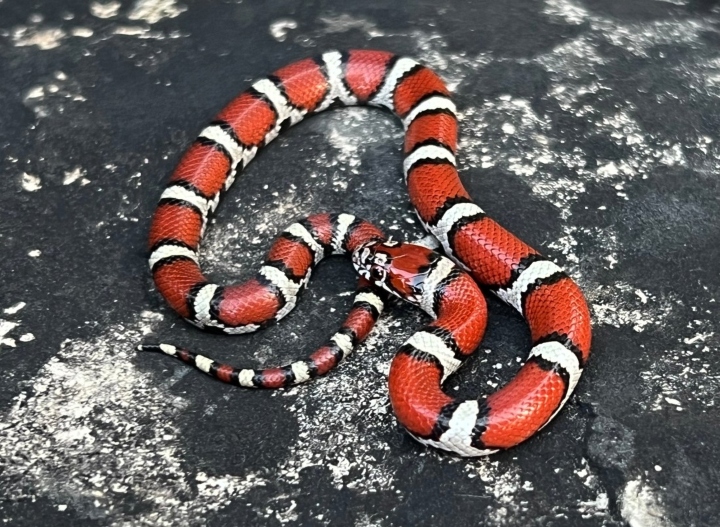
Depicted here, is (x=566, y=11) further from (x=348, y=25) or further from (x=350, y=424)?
(x=350, y=424)

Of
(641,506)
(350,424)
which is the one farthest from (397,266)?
(641,506)

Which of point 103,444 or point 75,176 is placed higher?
point 75,176

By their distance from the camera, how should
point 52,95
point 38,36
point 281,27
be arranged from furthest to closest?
1. point 281,27
2. point 38,36
3. point 52,95

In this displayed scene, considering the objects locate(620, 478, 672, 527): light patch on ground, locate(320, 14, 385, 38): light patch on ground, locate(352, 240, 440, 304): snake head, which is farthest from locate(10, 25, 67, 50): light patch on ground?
locate(620, 478, 672, 527): light patch on ground

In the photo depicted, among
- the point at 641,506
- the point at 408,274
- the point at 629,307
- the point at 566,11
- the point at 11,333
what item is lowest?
the point at 641,506

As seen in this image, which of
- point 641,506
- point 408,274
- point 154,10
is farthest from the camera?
point 154,10

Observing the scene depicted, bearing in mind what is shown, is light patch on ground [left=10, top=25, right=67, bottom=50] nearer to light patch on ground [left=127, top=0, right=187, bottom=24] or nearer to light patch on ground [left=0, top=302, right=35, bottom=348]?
light patch on ground [left=127, top=0, right=187, bottom=24]

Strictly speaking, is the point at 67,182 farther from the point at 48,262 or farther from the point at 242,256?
the point at 242,256

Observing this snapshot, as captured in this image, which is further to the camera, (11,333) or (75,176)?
(75,176)
